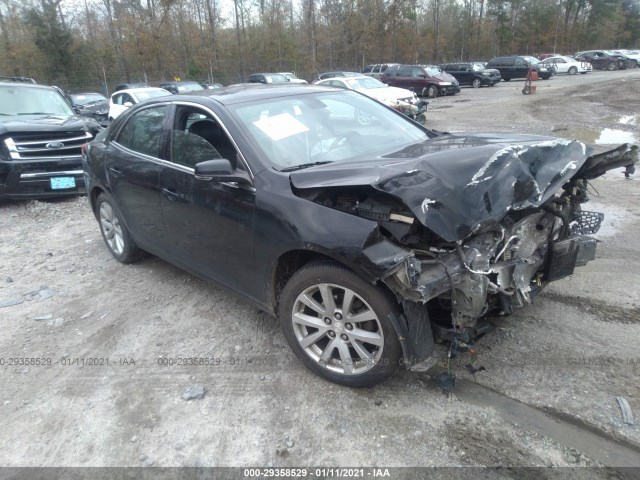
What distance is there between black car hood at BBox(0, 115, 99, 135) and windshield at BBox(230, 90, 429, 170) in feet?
18.5

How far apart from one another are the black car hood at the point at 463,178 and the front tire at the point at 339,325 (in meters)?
0.52

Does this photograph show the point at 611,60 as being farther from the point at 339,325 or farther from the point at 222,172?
the point at 339,325

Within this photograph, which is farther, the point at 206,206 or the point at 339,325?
the point at 206,206

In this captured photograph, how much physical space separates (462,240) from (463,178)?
36 cm

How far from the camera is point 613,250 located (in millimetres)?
4859

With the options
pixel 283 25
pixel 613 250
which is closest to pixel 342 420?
pixel 613 250

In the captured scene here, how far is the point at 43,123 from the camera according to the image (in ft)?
25.9

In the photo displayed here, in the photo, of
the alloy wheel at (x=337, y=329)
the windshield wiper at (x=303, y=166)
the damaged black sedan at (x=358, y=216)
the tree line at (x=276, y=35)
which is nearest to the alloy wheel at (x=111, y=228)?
the damaged black sedan at (x=358, y=216)

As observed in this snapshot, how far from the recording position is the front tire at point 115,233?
16.3 ft

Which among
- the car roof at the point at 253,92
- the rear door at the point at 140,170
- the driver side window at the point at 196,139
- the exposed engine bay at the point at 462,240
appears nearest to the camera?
the exposed engine bay at the point at 462,240

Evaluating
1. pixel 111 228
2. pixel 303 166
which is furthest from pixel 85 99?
pixel 303 166

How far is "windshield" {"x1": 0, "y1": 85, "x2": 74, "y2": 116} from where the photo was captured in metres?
8.49

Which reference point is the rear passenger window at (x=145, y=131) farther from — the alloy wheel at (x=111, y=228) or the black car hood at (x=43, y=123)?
the black car hood at (x=43, y=123)

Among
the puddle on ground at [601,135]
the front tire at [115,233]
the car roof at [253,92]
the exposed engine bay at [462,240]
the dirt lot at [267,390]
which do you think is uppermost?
the car roof at [253,92]
